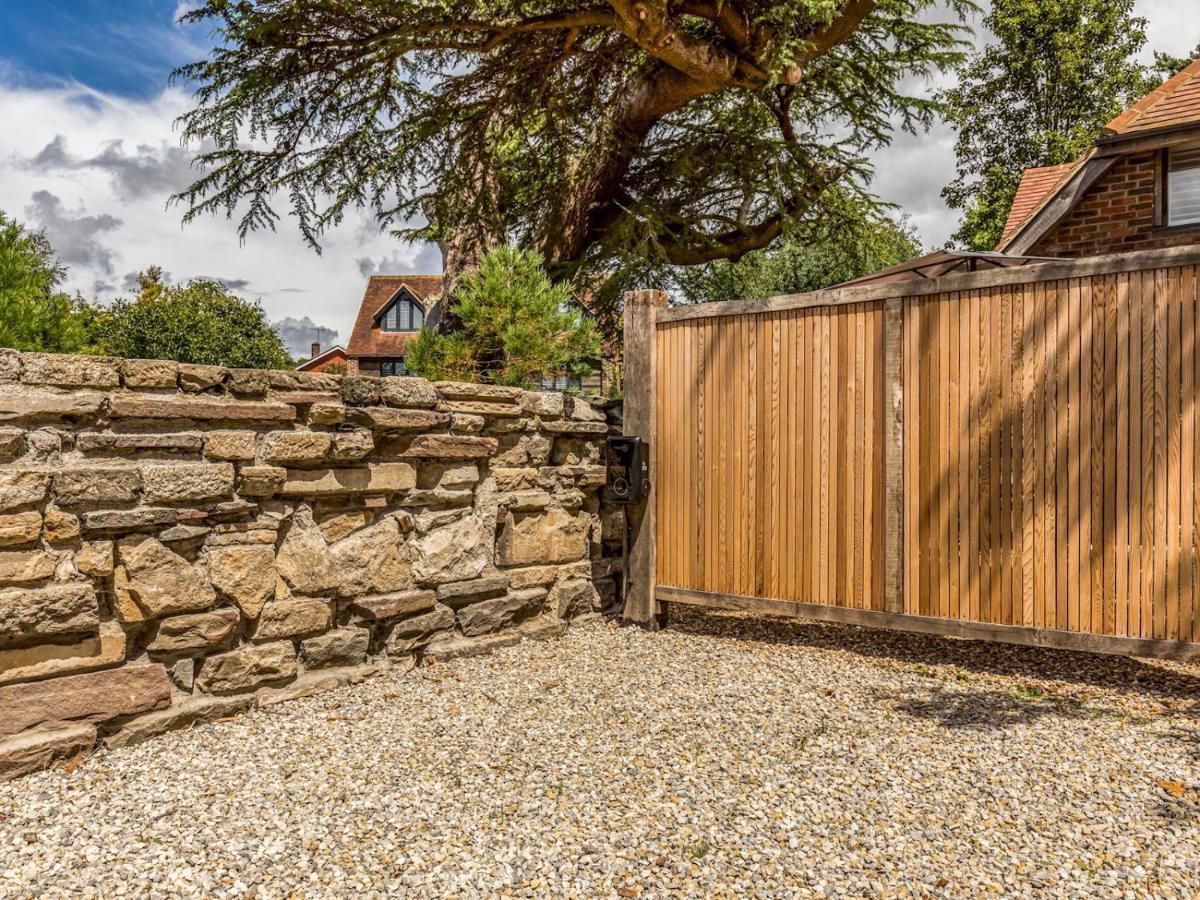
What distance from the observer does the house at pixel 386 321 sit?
25766 millimetres

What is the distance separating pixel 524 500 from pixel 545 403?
569 mm

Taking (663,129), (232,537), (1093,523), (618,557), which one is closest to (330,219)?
(663,129)

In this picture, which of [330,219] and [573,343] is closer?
[573,343]

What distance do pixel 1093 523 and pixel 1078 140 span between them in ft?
48.9

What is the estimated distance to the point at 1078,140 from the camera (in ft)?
49.6

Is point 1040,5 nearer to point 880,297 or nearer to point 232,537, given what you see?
point 880,297

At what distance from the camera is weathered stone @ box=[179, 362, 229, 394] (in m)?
3.08

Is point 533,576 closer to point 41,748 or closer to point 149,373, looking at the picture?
point 149,373

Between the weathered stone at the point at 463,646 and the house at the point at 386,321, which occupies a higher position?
the house at the point at 386,321

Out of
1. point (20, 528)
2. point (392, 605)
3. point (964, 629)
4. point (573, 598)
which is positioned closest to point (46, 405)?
point (20, 528)

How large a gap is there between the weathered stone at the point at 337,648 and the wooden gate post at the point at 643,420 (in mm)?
1711

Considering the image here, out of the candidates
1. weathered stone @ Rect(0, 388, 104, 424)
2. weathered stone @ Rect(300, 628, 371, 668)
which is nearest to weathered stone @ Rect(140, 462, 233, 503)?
weathered stone @ Rect(0, 388, 104, 424)

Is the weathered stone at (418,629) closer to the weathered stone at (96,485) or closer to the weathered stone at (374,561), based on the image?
the weathered stone at (374,561)

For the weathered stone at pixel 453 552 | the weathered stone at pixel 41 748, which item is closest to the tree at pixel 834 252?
the weathered stone at pixel 453 552
